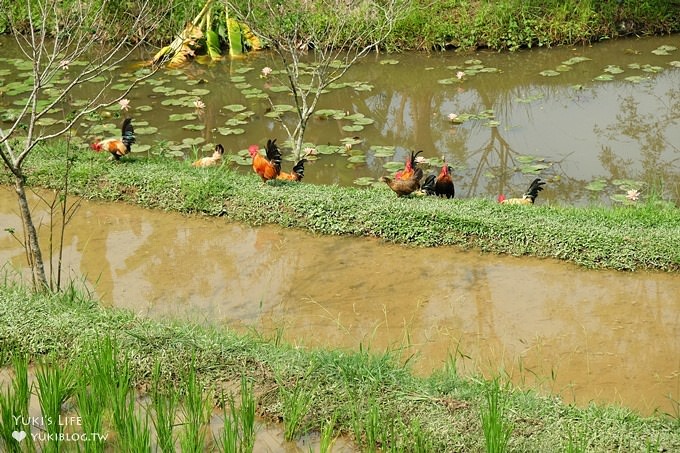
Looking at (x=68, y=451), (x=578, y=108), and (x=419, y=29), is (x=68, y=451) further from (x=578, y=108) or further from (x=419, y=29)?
(x=419, y=29)

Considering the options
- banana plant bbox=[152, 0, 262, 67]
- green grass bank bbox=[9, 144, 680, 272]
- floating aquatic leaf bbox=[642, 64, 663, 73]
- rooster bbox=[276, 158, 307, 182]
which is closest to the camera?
green grass bank bbox=[9, 144, 680, 272]

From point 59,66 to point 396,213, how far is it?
7.87 feet

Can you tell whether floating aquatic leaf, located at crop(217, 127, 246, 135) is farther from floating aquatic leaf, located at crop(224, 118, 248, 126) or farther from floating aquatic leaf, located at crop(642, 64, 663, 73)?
floating aquatic leaf, located at crop(642, 64, 663, 73)

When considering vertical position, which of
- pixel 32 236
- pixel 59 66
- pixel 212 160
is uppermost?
pixel 59 66

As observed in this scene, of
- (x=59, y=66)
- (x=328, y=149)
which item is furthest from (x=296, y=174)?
(x=59, y=66)

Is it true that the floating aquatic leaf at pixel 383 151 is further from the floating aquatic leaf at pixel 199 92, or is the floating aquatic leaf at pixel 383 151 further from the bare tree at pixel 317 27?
the floating aquatic leaf at pixel 199 92

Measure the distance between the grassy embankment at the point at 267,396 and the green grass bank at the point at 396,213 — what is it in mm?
1363

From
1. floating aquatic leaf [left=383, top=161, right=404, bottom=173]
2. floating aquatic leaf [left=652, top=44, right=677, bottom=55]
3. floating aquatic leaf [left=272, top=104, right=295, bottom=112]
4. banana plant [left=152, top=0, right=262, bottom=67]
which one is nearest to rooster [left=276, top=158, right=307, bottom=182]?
floating aquatic leaf [left=383, top=161, right=404, bottom=173]

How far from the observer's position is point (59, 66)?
4.81 m

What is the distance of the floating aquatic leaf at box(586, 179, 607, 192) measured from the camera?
23.2 ft

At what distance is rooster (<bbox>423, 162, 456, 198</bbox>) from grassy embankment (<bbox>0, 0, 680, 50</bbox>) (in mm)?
4213

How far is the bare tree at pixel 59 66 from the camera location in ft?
15.6

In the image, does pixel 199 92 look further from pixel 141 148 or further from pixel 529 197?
pixel 529 197

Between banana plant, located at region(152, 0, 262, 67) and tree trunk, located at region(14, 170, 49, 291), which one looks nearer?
tree trunk, located at region(14, 170, 49, 291)
